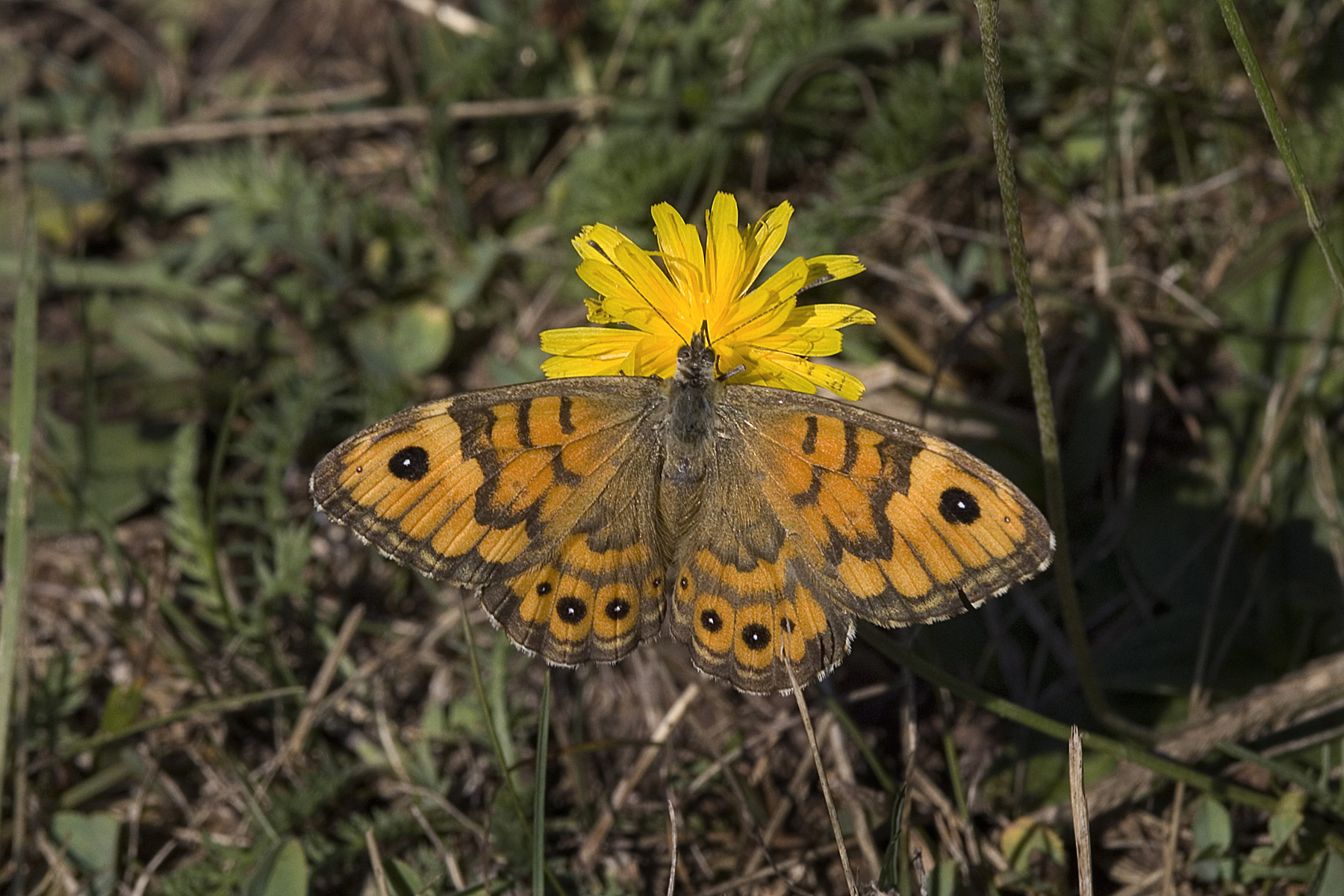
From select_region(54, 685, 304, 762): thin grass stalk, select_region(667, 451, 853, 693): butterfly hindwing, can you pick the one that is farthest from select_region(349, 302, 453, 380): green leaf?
select_region(667, 451, 853, 693): butterfly hindwing

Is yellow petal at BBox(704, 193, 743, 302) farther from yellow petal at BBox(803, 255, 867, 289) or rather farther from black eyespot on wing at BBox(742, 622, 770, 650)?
black eyespot on wing at BBox(742, 622, 770, 650)

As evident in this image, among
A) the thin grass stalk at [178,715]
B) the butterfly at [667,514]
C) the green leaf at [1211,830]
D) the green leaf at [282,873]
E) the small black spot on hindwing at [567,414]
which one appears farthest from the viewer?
the thin grass stalk at [178,715]

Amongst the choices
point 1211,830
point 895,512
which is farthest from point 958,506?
point 1211,830

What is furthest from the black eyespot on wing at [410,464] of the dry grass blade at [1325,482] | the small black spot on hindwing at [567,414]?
the dry grass blade at [1325,482]

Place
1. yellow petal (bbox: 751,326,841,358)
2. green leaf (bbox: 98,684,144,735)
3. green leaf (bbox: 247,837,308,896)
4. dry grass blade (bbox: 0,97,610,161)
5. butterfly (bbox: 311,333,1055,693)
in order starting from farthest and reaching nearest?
dry grass blade (bbox: 0,97,610,161)
green leaf (bbox: 98,684,144,735)
green leaf (bbox: 247,837,308,896)
yellow petal (bbox: 751,326,841,358)
butterfly (bbox: 311,333,1055,693)

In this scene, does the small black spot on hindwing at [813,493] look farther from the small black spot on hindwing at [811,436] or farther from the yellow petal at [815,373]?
the yellow petal at [815,373]

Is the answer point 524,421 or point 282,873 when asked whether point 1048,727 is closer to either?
point 524,421
